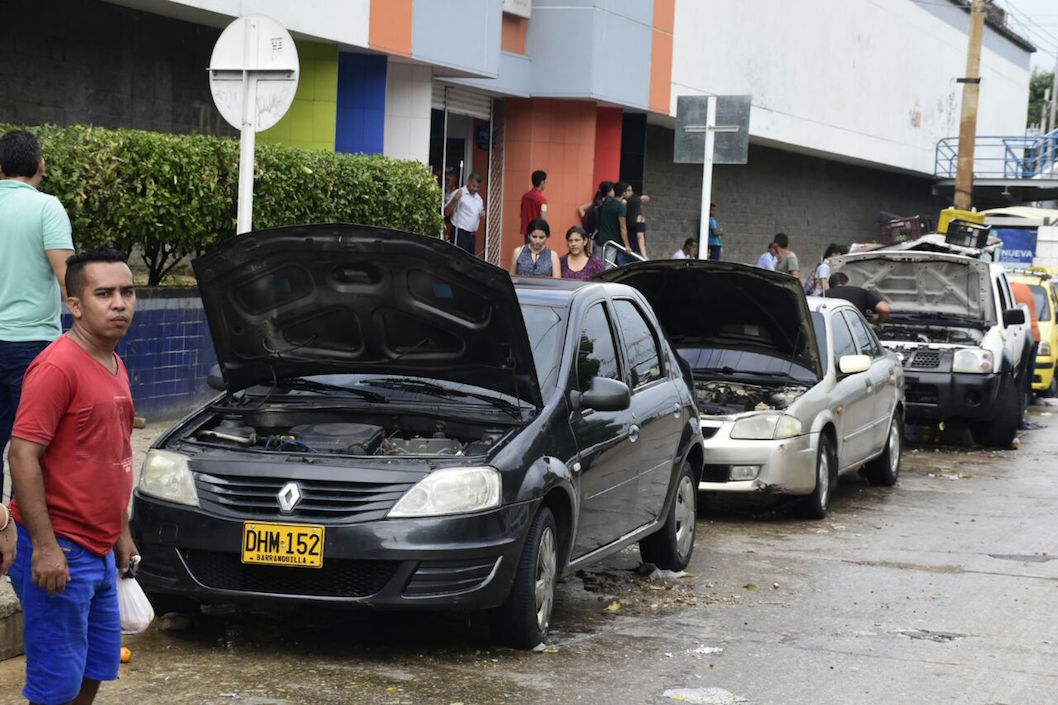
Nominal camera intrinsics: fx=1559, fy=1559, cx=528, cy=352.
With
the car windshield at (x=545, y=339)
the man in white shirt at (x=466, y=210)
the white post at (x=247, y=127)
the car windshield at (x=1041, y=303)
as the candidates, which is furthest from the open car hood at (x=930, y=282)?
the car windshield at (x=545, y=339)

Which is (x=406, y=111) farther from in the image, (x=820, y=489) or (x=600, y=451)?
(x=600, y=451)

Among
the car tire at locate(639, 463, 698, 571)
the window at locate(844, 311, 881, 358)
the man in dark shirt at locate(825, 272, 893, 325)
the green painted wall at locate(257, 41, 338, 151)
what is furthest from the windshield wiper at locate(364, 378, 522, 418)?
the green painted wall at locate(257, 41, 338, 151)

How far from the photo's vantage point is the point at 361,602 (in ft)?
21.2

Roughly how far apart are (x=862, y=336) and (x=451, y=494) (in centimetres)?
743

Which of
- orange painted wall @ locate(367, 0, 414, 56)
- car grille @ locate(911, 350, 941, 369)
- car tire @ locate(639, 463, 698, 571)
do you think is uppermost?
orange painted wall @ locate(367, 0, 414, 56)

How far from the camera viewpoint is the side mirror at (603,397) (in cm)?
741

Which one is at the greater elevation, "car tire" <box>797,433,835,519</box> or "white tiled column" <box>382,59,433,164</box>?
"white tiled column" <box>382,59,433,164</box>

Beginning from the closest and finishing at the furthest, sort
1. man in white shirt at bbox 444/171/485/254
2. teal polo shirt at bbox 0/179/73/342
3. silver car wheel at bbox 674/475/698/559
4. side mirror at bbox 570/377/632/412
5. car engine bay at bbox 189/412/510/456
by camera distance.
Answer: car engine bay at bbox 189/412/510/456
teal polo shirt at bbox 0/179/73/342
side mirror at bbox 570/377/632/412
silver car wheel at bbox 674/475/698/559
man in white shirt at bbox 444/171/485/254

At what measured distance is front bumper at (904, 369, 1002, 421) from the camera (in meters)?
15.6

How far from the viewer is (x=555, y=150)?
79.6 feet

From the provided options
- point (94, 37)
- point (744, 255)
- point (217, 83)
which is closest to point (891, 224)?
point (744, 255)

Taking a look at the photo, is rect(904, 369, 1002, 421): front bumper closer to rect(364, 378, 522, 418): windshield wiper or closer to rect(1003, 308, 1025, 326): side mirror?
rect(1003, 308, 1025, 326): side mirror

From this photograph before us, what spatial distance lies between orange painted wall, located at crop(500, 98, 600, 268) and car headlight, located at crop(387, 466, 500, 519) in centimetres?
1763

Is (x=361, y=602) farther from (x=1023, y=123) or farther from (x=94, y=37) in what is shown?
(x=1023, y=123)
